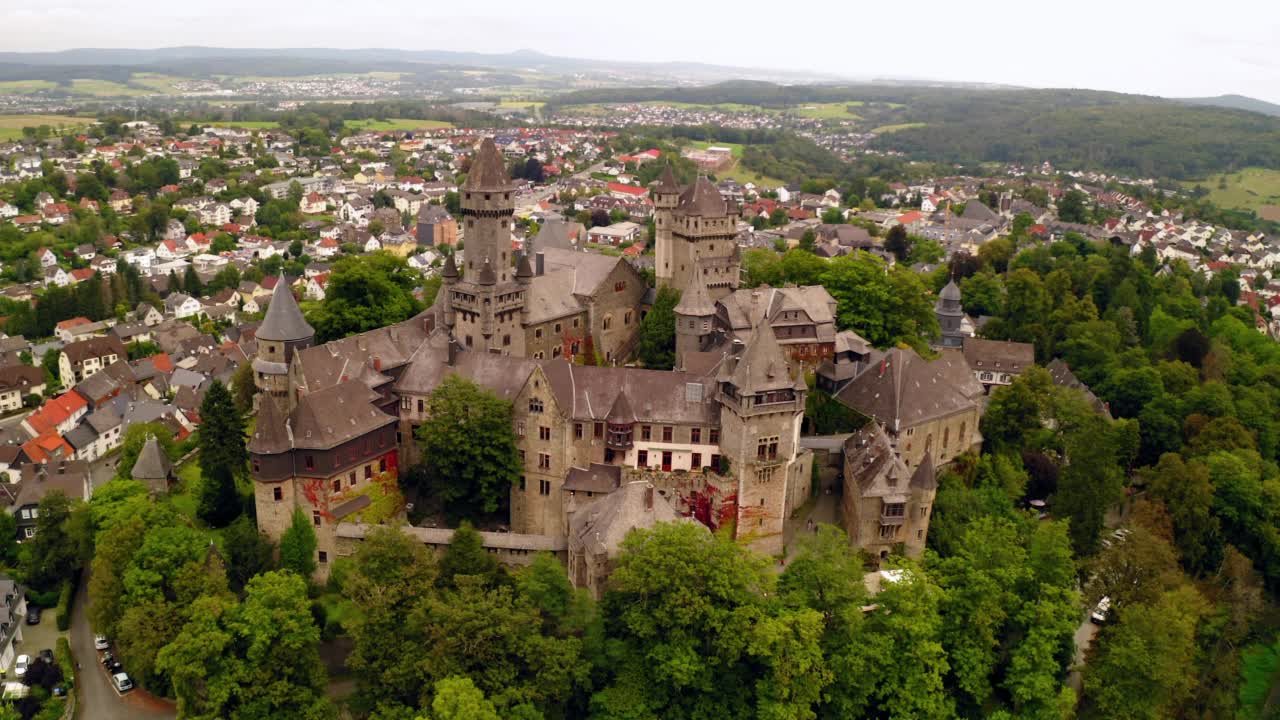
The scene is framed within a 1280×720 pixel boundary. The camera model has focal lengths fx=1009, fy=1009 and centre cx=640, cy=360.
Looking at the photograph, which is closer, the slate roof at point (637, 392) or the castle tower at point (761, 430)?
the castle tower at point (761, 430)

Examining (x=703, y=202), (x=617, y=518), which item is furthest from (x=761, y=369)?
(x=703, y=202)

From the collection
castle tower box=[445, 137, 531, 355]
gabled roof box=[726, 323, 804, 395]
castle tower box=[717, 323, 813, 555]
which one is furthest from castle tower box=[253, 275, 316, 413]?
gabled roof box=[726, 323, 804, 395]

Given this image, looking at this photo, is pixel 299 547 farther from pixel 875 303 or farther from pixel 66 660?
Answer: pixel 875 303

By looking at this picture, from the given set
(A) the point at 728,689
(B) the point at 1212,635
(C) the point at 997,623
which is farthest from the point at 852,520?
(B) the point at 1212,635

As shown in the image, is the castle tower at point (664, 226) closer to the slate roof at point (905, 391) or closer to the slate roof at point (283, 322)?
the slate roof at point (905, 391)

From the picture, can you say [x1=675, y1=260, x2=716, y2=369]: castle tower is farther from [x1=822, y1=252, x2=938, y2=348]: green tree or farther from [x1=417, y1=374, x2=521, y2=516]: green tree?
[x1=822, y1=252, x2=938, y2=348]: green tree

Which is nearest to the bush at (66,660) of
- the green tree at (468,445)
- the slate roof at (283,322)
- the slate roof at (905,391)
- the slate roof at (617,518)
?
the slate roof at (283,322)

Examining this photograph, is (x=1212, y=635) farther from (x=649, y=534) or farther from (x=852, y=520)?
(x=649, y=534)
